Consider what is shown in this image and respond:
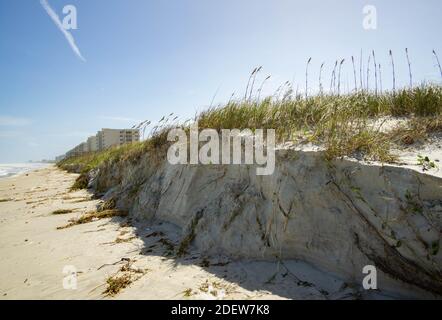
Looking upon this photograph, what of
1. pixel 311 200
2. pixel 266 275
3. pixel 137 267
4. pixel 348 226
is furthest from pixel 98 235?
pixel 348 226

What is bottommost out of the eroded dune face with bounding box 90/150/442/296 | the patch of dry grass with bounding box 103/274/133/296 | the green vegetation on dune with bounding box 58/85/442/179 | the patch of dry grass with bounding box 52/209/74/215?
the patch of dry grass with bounding box 103/274/133/296

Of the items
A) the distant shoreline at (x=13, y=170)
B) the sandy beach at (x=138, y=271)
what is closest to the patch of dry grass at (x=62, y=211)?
the sandy beach at (x=138, y=271)

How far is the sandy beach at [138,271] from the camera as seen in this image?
3492 mm

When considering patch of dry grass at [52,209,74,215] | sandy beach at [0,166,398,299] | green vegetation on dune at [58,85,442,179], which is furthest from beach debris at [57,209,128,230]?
green vegetation on dune at [58,85,442,179]

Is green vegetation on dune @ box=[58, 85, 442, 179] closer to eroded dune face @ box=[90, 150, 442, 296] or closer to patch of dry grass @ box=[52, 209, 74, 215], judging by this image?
eroded dune face @ box=[90, 150, 442, 296]

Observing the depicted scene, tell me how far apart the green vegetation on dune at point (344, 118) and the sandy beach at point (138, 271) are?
70.3 inches

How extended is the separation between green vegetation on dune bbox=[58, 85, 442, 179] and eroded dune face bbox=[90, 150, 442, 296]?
1.28ft

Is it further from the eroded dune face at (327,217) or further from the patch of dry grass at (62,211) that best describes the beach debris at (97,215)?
the eroded dune face at (327,217)

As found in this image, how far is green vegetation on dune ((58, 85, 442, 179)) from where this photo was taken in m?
4.14

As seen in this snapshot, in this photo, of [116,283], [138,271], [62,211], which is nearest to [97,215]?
[62,211]

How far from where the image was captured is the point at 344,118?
4973 millimetres

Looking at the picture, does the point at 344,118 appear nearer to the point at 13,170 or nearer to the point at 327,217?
the point at 327,217
